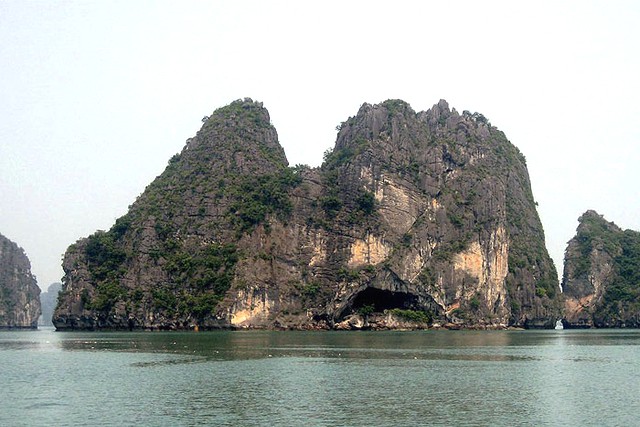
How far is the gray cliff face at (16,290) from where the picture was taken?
178 metres

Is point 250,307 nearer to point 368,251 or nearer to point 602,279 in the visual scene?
point 368,251

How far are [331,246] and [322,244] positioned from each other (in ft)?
4.77

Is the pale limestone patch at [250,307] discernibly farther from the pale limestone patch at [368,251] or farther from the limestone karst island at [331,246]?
the pale limestone patch at [368,251]

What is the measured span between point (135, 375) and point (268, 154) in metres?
97.0

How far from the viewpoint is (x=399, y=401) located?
Result: 3169cm

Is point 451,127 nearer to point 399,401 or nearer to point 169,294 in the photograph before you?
point 169,294

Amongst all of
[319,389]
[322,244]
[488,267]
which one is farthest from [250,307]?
[319,389]

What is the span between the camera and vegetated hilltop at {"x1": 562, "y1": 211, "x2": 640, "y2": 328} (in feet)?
444

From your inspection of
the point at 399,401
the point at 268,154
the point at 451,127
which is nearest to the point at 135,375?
the point at 399,401

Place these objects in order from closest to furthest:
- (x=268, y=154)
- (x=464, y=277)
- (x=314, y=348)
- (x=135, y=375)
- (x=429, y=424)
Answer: (x=429, y=424)
(x=135, y=375)
(x=314, y=348)
(x=464, y=277)
(x=268, y=154)

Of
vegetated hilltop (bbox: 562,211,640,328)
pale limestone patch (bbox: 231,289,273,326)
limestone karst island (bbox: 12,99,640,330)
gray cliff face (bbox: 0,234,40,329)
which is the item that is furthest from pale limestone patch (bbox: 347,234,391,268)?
gray cliff face (bbox: 0,234,40,329)

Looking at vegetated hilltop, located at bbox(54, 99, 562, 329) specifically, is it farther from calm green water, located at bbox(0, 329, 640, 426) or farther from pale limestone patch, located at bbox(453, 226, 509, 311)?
calm green water, located at bbox(0, 329, 640, 426)

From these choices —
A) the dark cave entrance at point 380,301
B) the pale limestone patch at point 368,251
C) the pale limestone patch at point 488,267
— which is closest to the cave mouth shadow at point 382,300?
the dark cave entrance at point 380,301

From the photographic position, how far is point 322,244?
118125mm
